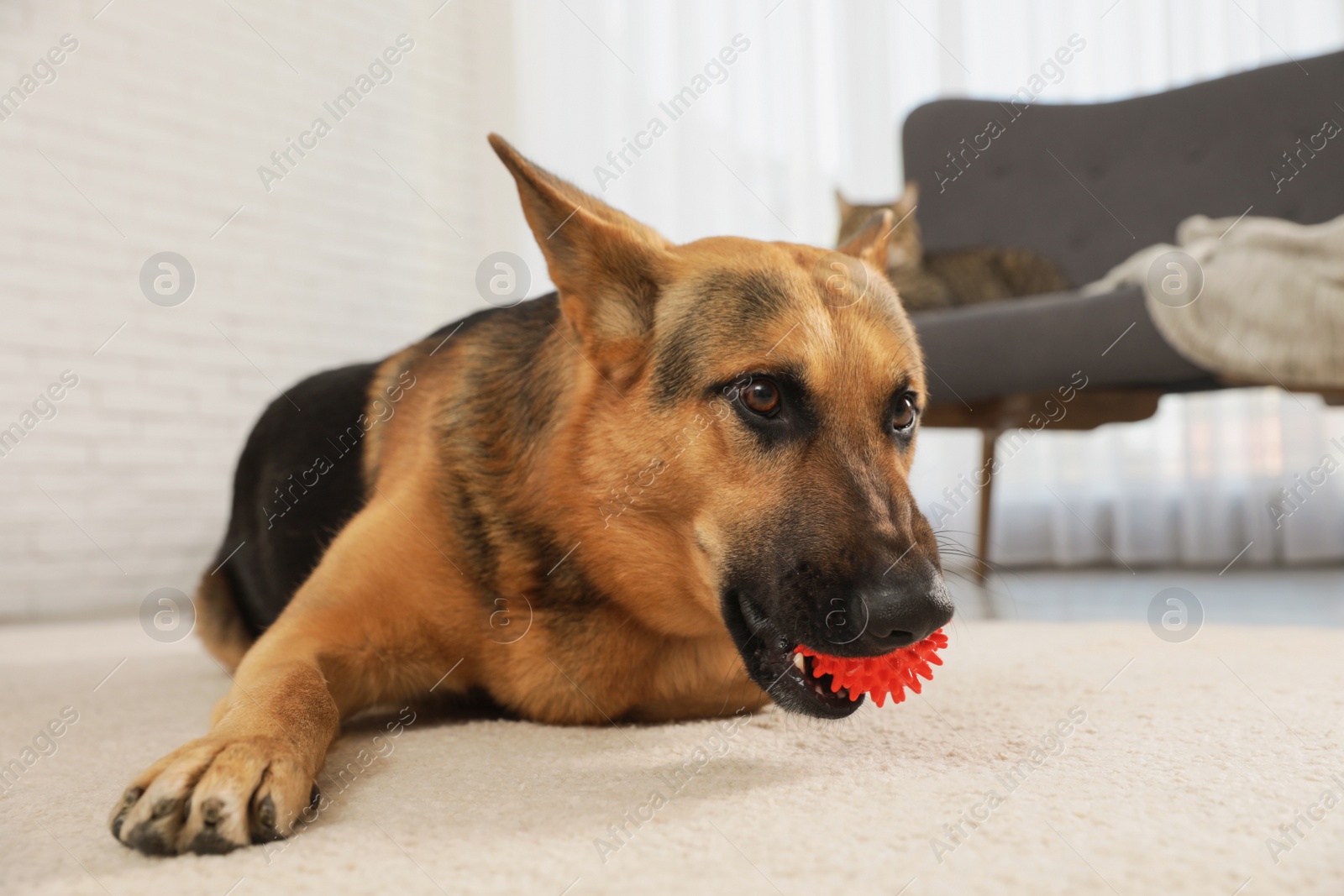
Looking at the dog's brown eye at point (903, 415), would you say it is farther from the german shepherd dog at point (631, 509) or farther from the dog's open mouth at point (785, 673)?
the dog's open mouth at point (785, 673)

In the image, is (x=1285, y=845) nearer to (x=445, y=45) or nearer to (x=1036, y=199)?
(x=1036, y=199)

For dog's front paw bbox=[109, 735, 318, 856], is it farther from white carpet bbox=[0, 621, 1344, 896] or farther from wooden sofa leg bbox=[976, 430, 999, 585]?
wooden sofa leg bbox=[976, 430, 999, 585]

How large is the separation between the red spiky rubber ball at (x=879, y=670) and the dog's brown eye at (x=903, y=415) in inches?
14.6

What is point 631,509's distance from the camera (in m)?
1.42

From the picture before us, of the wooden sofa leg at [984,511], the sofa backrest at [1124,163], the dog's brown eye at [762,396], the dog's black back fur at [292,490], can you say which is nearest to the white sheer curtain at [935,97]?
the sofa backrest at [1124,163]

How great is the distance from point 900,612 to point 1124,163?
389cm

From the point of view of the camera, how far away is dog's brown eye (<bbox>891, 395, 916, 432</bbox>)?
1453 millimetres

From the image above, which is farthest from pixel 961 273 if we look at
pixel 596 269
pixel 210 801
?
pixel 210 801

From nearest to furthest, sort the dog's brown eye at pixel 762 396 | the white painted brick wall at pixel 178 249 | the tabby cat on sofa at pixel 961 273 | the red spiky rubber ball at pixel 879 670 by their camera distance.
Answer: the red spiky rubber ball at pixel 879 670, the dog's brown eye at pixel 762 396, the tabby cat on sofa at pixel 961 273, the white painted brick wall at pixel 178 249

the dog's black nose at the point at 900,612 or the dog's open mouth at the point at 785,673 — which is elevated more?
the dog's black nose at the point at 900,612

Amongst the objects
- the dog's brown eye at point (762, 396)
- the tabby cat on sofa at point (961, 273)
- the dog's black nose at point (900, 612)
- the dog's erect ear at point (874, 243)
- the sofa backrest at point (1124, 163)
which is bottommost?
the dog's black nose at point (900, 612)

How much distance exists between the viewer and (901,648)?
3.74ft

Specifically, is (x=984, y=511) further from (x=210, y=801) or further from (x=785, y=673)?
(x=210, y=801)

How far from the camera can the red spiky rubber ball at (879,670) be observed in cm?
120
